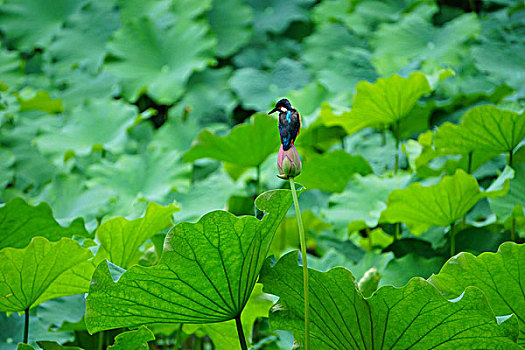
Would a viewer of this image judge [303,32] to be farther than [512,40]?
Yes

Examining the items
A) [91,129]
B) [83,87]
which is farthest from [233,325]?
[83,87]

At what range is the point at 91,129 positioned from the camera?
199 cm

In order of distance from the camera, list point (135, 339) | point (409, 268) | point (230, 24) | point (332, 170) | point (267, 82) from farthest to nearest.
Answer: point (230, 24)
point (267, 82)
point (332, 170)
point (409, 268)
point (135, 339)

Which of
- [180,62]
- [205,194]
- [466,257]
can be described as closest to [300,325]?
[466,257]

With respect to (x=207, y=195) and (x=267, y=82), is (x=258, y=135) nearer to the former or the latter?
(x=207, y=195)

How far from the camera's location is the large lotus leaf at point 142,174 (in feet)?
5.28

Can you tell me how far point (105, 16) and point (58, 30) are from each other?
0.76ft

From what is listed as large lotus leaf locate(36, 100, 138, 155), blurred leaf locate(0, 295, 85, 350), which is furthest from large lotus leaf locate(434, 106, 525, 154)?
large lotus leaf locate(36, 100, 138, 155)

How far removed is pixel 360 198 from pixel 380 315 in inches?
22.5

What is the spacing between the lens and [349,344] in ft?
2.26

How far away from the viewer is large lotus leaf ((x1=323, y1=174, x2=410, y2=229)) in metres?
1.19

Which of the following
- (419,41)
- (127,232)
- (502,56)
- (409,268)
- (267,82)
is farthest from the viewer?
(267,82)

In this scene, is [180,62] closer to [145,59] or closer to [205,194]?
[145,59]

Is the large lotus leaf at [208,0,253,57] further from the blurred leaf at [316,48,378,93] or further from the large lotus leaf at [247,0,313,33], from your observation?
the blurred leaf at [316,48,378,93]
